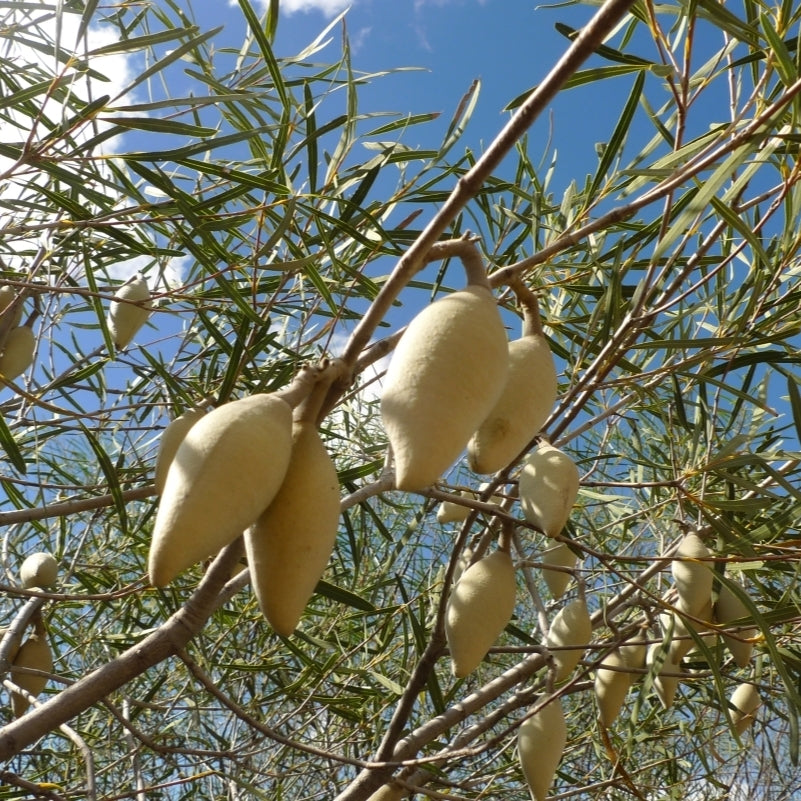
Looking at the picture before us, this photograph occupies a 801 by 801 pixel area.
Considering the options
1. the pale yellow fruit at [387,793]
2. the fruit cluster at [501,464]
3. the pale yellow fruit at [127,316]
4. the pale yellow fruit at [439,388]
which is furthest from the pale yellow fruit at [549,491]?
the pale yellow fruit at [127,316]

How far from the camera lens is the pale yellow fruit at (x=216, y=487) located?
0.44m

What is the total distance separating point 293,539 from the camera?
1.58 ft

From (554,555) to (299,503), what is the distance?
0.82 m

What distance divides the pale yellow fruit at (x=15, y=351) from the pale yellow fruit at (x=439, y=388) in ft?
3.17

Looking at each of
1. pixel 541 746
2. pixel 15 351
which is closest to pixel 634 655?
pixel 541 746

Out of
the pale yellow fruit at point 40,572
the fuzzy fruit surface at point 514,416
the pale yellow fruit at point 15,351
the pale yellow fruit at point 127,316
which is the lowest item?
the fuzzy fruit surface at point 514,416

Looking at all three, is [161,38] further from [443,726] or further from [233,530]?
[443,726]

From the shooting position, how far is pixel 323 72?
124 cm

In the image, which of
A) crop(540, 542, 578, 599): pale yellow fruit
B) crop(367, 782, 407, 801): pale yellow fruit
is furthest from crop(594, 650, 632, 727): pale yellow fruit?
crop(367, 782, 407, 801): pale yellow fruit

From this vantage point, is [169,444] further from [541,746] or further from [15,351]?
[15,351]

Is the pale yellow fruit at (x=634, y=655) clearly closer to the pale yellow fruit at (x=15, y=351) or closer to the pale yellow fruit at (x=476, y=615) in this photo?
the pale yellow fruit at (x=476, y=615)

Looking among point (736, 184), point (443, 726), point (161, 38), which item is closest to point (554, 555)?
point (443, 726)

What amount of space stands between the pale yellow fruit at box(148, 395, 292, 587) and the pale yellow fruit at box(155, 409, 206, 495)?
265mm

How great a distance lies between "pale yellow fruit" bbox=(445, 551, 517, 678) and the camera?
2.48 feet
